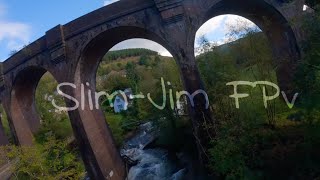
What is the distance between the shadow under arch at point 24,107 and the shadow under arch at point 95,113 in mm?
3531

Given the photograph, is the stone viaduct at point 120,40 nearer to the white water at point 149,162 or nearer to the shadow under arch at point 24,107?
the shadow under arch at point 24,107

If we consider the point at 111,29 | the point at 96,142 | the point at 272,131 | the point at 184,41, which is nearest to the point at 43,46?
the point at 111,29

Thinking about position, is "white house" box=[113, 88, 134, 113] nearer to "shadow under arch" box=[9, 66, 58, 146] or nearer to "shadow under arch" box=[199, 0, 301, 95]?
"shadow under arch" box=[9, 66, 58, 146]

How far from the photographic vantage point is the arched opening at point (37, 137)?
49.5ft

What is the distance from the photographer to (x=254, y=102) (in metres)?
14.2

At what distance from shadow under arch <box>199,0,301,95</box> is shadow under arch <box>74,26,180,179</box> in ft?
11.0

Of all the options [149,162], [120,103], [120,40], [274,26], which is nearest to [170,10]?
[120,40]

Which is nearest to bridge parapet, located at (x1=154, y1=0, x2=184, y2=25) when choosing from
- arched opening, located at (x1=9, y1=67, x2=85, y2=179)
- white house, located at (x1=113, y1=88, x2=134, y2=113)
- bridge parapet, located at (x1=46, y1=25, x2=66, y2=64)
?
bridge parapet, located at (x1=46, y1=25, x2=66, y2=64)

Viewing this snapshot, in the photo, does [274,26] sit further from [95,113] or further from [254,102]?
[95,113]

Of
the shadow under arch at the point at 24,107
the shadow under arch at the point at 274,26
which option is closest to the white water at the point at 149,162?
the shadow under arch at the point at 24,107

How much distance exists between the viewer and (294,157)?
1120 cm

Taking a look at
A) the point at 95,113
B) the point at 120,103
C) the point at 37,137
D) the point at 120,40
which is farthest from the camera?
the point at 120,103

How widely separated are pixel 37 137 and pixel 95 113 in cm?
538

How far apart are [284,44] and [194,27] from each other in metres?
4.45
